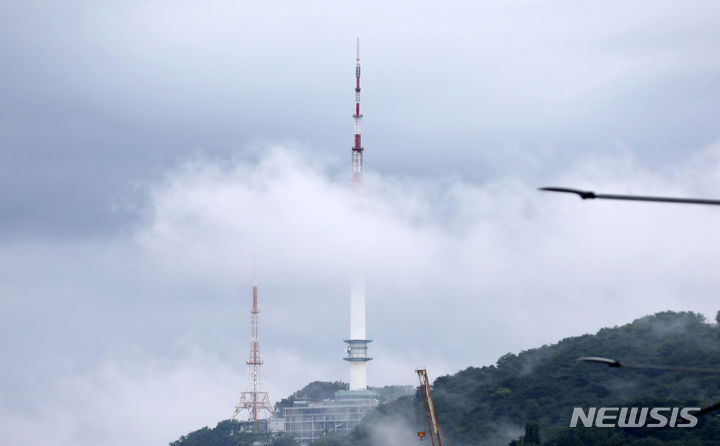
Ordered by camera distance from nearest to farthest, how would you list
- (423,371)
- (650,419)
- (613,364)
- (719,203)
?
(719,203)
(613,364)
(650,419)
(423,371)

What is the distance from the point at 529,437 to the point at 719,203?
15695 cm

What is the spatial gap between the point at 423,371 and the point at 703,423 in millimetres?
47859

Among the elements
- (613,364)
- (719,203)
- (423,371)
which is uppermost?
(423,371)

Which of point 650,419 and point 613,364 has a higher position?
point 650,419

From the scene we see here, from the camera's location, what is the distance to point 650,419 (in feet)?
555

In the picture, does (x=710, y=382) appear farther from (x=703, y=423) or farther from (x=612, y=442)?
(x=612, y=442)

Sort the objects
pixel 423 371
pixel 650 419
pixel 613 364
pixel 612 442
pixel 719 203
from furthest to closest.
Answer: pixel 423 371 < pixel 650 419 < pixel 612 442 < pixel 613 364 < pixel 719 203

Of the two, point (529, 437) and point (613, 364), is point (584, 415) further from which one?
point (613, 364)

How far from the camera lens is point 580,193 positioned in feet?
67.4

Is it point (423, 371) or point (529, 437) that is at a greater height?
point (423, 371)

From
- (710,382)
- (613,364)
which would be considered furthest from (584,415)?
(613,364)

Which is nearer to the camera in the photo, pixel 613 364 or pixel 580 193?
pixel 580 193

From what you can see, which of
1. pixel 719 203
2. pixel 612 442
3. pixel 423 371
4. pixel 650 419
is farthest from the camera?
pixel 423 371

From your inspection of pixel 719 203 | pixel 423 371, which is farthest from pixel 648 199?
pixel 423 371
